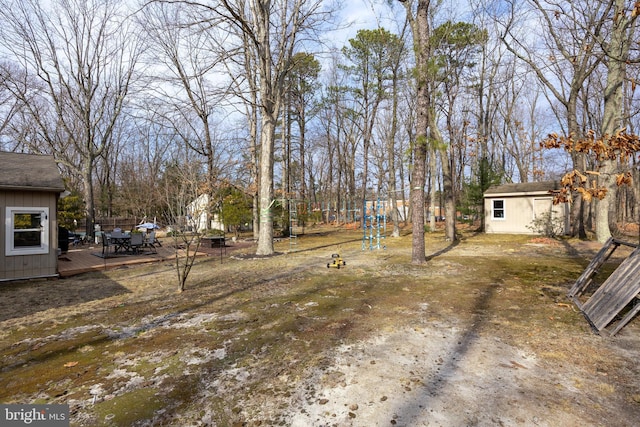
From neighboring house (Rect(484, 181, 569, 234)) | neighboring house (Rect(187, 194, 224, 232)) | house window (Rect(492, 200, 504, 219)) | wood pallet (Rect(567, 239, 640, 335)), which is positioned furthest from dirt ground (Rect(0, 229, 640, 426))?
house window (Rect(492, 200, 504, 219))

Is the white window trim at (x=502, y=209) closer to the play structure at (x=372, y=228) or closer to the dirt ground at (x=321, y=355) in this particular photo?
the play structure at (x=372, y=228)

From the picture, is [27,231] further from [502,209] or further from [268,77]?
[502,209]

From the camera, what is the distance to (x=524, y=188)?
17844 mm

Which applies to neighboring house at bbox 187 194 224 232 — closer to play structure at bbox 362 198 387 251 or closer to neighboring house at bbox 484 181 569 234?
play structure at bbox 362 198 387 251

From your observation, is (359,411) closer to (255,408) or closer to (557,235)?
(255,408)

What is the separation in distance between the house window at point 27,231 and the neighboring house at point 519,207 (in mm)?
20475

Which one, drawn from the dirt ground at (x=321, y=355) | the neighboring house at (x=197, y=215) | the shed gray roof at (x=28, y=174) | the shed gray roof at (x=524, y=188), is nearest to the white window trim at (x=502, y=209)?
the shed gray roof at (x=524, y=188)

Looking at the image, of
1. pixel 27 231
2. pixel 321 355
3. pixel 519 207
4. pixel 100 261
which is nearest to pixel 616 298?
pixel 321 355

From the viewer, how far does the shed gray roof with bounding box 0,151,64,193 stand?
7613mm

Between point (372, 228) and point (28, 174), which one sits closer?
point (28, 174)

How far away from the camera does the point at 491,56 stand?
20.5 meters

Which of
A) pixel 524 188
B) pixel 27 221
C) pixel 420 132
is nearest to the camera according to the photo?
pixel 27 221

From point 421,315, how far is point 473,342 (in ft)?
3.39

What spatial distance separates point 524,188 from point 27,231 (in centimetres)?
2201
